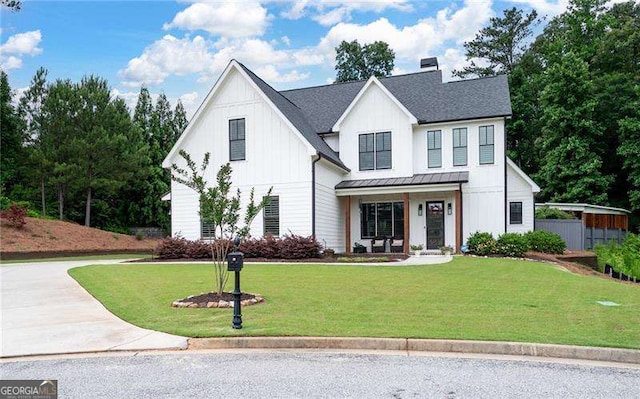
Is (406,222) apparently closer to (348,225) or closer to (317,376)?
(348,225)

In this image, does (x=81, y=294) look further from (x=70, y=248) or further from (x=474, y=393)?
(x=70, y=248)

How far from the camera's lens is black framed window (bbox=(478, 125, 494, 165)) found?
21828mm

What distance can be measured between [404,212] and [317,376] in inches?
661

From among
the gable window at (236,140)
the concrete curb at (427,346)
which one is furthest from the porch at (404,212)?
the concrete curb at (427,346)

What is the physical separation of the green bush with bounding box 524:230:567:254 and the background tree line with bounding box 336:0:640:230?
12646 millimetres

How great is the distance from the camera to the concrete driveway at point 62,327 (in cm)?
638

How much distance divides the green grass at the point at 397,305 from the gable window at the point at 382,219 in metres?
8.99

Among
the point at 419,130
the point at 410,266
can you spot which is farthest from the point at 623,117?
the point at 410,266

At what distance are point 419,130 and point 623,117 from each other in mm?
18877

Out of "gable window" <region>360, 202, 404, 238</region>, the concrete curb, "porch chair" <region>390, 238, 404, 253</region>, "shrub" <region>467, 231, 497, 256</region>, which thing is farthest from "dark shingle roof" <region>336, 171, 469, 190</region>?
the concrete curb

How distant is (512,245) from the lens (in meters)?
19.0

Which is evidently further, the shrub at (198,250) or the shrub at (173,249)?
the shrub at (173,249)

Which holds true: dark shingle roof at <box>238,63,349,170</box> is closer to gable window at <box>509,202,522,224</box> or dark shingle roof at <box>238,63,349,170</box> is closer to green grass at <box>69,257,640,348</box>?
gable window at <box>509,202,522,224</box>

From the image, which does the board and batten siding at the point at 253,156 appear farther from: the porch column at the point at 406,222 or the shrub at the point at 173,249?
the porch column at the point at 406,222
